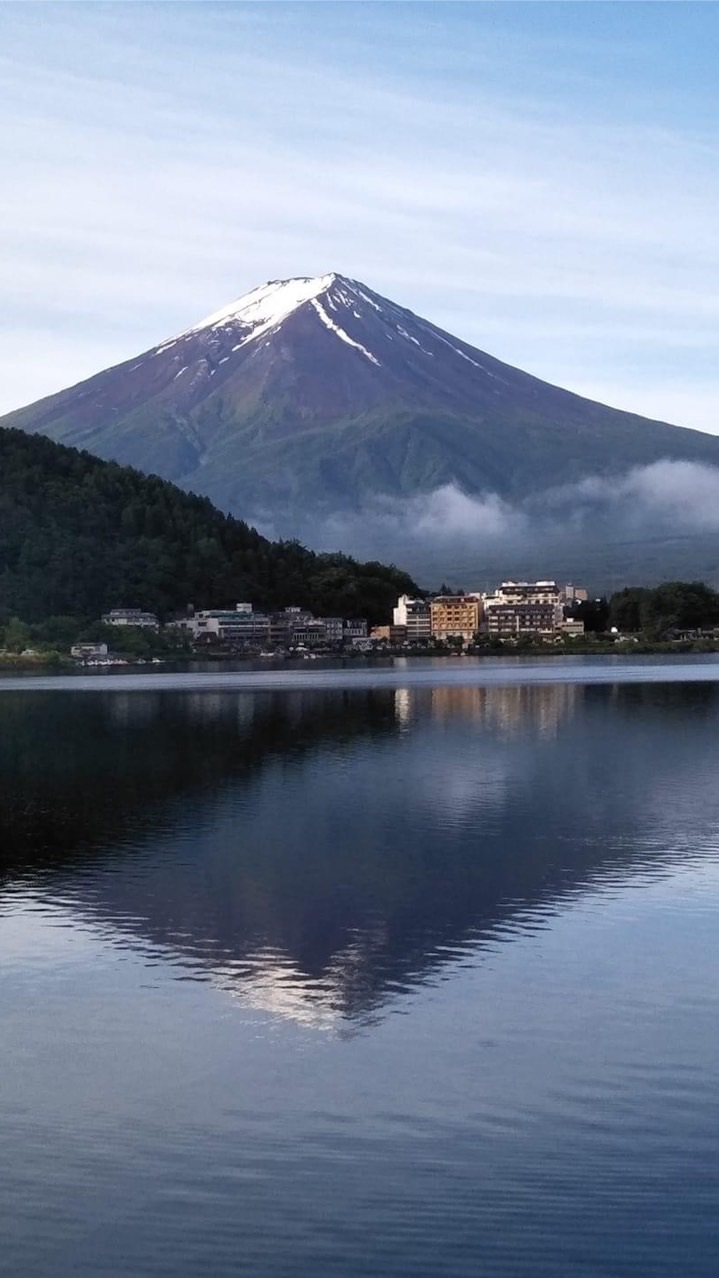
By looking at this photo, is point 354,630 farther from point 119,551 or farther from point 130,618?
point 130,618

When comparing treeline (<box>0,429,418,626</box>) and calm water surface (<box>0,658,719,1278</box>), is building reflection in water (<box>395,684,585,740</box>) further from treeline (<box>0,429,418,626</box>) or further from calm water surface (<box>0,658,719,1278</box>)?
treeline (<box>0,429,418,626</box>)

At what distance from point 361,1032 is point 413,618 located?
103 metres

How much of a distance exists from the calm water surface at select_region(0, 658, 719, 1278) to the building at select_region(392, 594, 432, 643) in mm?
90762

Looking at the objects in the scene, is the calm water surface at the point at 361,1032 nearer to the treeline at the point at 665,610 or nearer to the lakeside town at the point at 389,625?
the lakeside town at the point at 389,625

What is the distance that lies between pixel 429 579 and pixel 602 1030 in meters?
158

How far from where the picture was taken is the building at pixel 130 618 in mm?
83562

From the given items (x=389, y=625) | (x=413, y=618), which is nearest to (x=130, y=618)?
(x=413, y=618)

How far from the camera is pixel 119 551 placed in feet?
294

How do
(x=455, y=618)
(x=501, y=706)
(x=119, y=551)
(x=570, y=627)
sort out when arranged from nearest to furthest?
(x=501, y=706)
(x=119, y=551)
(x=570, y=627)
(x=455, y=618)

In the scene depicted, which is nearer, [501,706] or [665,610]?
[501,706]

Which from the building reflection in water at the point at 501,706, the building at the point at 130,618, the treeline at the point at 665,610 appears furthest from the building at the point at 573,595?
the building reflection in water at the point at 501,706

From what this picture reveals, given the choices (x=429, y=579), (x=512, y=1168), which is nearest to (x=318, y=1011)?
→ (x=512, y=1168)

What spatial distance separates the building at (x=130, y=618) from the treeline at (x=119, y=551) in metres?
0.71

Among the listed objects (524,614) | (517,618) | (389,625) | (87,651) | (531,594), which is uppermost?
(531,594)
